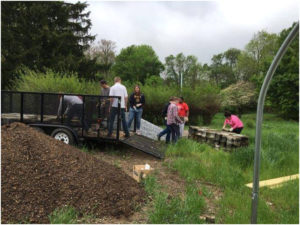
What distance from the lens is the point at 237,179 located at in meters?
5.61

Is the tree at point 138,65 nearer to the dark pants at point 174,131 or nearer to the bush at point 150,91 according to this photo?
the bush at point 150,91

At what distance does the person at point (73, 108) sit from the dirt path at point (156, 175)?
3.18 feet

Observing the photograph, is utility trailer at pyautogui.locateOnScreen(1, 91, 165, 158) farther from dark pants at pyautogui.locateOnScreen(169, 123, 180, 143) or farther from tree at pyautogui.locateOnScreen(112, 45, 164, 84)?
tree at pyautogui.locateOnScreen(112, 45, 164, 84)

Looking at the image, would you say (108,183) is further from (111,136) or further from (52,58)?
(52,58)

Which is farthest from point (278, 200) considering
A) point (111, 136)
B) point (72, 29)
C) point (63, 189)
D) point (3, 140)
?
point (72, 29)

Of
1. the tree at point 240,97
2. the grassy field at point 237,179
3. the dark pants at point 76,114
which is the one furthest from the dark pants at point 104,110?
the tree at point 240,97

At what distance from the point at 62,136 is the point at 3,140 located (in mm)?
2468

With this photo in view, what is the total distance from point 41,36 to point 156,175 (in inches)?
976

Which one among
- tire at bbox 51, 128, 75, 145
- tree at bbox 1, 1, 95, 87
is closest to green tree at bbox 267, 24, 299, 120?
tree at bbox 1, 1, 95, 87

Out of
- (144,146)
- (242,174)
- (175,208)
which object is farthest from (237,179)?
(144,146)

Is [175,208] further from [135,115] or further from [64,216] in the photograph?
[135,115]

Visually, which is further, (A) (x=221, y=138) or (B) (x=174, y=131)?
(A) (x=221, y=138)

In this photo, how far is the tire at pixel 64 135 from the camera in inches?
297

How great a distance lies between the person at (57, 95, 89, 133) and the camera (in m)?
7.51
